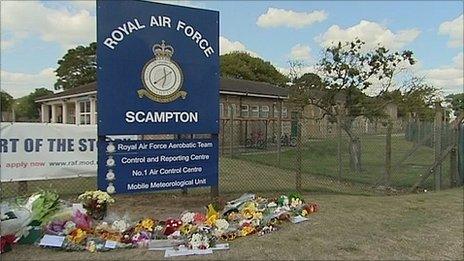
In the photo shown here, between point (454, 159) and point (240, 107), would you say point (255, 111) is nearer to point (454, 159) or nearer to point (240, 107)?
point (240, 107)

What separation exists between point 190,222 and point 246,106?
972 inches

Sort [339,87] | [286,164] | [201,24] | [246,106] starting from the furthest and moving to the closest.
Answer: [246,106]
[339,87]
[286,164]
[201,24]

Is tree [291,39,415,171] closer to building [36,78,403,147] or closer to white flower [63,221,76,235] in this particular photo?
building [36,78,403,147]

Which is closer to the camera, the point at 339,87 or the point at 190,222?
the point at 190,222

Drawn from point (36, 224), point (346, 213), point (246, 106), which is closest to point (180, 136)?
point (36, 224)

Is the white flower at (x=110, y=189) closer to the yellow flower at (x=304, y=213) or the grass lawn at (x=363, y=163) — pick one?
the yellow flower at (x=304, y=213)

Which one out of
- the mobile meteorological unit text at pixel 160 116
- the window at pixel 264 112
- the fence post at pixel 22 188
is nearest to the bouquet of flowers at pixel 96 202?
the mobile meteorological unit text at pixel 160 116

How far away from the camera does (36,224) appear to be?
5.09 meters

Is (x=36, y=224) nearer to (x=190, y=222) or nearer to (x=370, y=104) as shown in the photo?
(x=190, y=222)

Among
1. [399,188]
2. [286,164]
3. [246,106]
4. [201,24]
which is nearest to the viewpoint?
[201,24]

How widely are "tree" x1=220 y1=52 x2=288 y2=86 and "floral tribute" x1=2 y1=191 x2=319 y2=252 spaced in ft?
147

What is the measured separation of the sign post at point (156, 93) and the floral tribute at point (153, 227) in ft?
2.09

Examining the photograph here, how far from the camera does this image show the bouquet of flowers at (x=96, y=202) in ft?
19.0

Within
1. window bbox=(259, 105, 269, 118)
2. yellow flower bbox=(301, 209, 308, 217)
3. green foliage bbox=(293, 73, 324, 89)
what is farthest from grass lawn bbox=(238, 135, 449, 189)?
window bbox=(259, 105, 269, 118)
